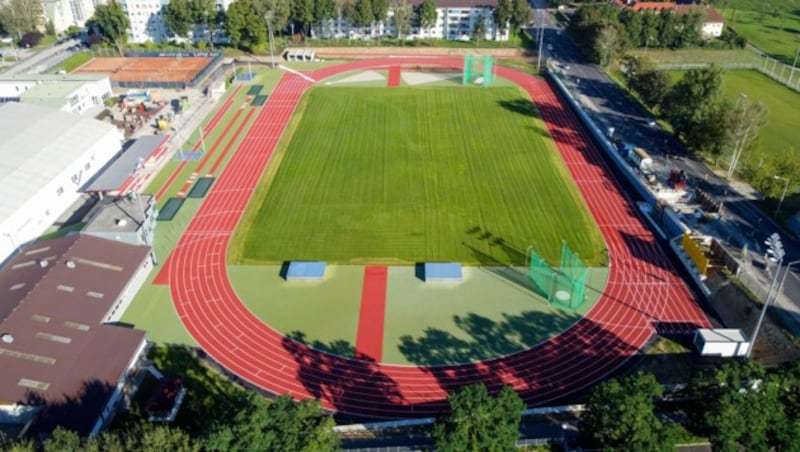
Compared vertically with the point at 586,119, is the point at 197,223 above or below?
below

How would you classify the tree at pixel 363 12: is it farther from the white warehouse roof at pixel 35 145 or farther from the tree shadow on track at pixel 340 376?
the tree shadow on track at pixel 340 376

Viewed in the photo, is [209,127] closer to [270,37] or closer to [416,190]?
[416,190]

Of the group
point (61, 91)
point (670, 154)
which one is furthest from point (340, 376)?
point (61, 91)

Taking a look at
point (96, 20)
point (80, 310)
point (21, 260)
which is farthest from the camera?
point (96, 20)

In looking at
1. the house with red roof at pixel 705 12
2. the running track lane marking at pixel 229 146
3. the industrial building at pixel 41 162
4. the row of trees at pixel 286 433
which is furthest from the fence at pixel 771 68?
the industrial building at pixel 41 162

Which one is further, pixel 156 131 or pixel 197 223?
pixel 156 131

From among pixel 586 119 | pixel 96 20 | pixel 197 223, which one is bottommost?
pixel 197 223

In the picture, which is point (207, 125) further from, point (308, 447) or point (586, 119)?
point (308, 447)

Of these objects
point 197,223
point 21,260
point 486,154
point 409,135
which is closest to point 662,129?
point 486,154
